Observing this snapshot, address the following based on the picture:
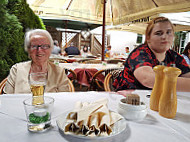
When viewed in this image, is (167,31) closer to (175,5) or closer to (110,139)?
(110,139)

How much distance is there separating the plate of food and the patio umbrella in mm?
2702

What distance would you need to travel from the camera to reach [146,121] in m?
0.74

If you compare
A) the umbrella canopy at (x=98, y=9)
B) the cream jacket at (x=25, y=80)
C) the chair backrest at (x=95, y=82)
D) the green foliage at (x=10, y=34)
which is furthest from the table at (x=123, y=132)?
the umbrella canopy at (x=98, y=9)

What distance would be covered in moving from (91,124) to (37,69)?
3.67 ft

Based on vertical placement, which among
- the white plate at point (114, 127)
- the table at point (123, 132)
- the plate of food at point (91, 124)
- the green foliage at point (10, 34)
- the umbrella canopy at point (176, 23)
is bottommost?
the table at point (123, 132)

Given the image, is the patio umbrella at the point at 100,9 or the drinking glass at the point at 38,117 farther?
the patio umbrella at the point at 100,9

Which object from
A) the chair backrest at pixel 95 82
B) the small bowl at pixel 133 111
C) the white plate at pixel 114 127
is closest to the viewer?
the white plate at pixel 114 127

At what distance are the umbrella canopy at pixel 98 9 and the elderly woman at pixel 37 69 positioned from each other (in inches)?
90.6

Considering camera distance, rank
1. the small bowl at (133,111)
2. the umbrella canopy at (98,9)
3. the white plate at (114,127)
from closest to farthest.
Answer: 1. the white plate at (114,127)
2. the small bowl at (133,111)
3. the umbrella canopy at (98,9)

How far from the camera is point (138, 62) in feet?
4.36

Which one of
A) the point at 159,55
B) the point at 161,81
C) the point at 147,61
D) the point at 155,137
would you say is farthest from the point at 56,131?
the point at 159,55

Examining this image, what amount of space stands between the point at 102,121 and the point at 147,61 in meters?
0.95

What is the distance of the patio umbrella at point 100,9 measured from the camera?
2.92 metres

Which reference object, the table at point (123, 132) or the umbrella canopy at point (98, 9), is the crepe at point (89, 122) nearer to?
the table at point (123, 132)
